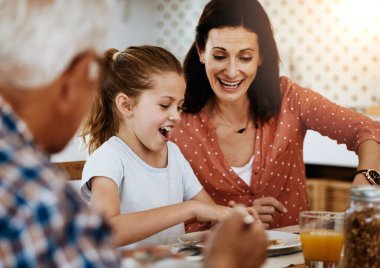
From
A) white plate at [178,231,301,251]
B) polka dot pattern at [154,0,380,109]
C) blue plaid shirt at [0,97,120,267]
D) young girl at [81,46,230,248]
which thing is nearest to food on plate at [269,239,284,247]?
white plate at [178,231,301,251]

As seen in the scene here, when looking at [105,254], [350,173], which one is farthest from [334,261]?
[350,173]

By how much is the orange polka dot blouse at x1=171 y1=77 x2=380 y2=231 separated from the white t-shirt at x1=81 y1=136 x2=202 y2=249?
0.78ft

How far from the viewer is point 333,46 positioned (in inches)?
185

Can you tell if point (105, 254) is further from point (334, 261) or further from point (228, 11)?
point (228, 11)

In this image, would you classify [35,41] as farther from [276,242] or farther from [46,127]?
[276,242]

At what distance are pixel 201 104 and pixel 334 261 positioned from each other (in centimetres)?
108

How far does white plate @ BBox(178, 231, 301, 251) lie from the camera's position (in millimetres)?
1392

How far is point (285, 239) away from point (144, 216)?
34 cm

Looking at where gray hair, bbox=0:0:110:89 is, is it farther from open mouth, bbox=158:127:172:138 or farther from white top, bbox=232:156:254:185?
white top, bbox=232:156:254:185

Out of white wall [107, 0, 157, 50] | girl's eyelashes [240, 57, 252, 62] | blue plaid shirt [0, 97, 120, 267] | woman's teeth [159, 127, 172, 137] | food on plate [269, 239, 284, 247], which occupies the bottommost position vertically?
food on plate [269, 239, 284, 247]

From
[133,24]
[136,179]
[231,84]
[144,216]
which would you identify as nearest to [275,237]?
[144,216]

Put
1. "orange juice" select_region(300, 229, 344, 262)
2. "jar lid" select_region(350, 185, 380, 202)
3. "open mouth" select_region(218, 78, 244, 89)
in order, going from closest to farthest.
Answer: "jar lid" select_region(350, 185, 380, 202), "orange juice" select_region(300, 229, 344, 262), "open mouth" select_region(218, 78, 244, 89)

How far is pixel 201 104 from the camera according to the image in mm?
2217

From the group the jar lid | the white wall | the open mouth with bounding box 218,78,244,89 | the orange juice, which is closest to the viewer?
the jar lid
